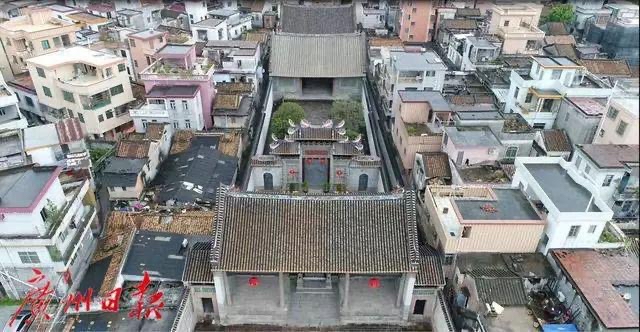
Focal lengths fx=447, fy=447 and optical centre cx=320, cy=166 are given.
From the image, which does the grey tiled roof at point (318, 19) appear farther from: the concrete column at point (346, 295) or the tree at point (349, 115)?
the concrete column at point (346, 295)

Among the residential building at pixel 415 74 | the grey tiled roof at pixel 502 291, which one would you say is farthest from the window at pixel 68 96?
the grey tiled roof at pixel 502 291

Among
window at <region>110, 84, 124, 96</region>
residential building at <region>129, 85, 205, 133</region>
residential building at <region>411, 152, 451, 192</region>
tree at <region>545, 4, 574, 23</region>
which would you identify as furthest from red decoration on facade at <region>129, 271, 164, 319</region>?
tree at <region>545, 4, 574, 23</region>

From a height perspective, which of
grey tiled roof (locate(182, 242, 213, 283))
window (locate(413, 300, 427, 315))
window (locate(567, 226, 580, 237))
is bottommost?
window (locate(413, 300, 427, 315))

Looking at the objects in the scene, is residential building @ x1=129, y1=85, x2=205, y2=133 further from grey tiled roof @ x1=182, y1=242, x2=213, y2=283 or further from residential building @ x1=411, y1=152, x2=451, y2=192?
residential building @ x1=411, y1=152, x2=451, y2=192

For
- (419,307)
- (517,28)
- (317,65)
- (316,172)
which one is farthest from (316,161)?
(517,28)

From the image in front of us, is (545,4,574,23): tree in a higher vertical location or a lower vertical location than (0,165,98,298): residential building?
higher

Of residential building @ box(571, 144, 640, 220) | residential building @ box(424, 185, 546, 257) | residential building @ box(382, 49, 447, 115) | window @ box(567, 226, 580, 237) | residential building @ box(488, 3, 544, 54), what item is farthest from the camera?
residential building @ box(488, 3, 544, 54)
